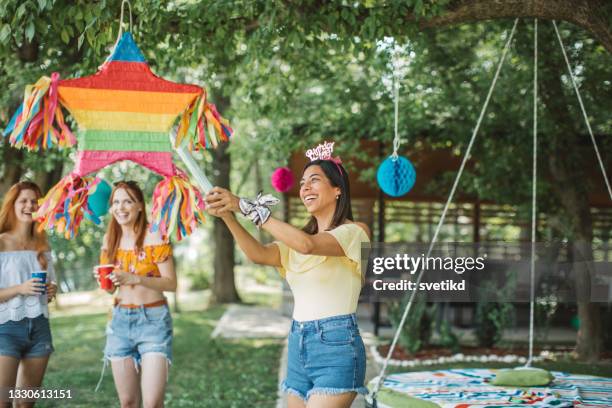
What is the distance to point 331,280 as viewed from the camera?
2.46 meters

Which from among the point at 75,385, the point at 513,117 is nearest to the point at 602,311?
the point at 513,117

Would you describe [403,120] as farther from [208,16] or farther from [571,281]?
[208,16]

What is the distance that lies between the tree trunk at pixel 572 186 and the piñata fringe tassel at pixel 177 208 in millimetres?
4886

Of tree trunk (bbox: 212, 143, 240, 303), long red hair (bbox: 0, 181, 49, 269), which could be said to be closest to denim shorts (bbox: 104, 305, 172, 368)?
long red hair (bbox: 0, 181, 49, 269)

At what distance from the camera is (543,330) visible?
27.0 ft

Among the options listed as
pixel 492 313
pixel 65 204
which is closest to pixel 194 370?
pixel 492 313

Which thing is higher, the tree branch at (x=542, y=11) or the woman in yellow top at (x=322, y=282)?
the tree branch at (x=542, y=11)

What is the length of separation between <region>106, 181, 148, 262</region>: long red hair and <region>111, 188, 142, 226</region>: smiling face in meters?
0.01

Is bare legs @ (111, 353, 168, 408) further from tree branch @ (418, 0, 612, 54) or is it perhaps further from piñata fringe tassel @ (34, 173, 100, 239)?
tree branch @ (418, 0, 612, 54)

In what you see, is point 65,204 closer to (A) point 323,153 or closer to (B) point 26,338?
(A) point 323,153

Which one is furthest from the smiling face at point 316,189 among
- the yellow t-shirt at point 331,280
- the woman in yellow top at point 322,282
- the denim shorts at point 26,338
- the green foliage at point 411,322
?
the green foliage at point 411,322

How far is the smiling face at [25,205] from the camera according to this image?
3.46 meters

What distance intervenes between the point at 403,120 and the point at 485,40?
53.7 inches

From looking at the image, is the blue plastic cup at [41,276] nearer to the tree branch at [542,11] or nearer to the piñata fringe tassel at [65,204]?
the piñata fringe tassel at [65,204]
